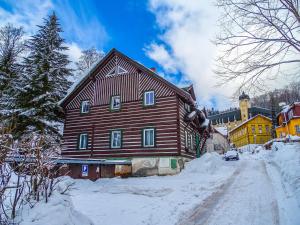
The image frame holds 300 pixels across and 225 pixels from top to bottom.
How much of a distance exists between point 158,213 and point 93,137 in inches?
579

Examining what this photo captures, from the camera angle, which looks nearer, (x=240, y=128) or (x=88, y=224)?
(x=88, y=224)

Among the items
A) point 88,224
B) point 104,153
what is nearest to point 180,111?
point 104,153

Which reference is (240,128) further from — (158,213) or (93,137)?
(158,213)

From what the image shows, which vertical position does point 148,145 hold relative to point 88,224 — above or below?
above

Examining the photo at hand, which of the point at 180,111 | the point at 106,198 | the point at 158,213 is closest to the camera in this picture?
the point at 158,213

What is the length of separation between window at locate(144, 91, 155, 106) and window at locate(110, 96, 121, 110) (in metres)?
2.63

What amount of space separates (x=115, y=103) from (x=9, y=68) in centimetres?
1254

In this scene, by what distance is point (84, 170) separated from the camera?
18500 millimetres

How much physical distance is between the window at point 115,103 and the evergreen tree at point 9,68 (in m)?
8.01

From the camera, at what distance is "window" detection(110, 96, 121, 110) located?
2139cm

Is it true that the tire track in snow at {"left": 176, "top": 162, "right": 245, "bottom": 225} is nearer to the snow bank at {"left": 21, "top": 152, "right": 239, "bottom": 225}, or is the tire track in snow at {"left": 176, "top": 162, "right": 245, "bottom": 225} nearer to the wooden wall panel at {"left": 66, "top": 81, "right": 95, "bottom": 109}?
the snow bank at {"left": 21, "top": 152, "right": 239, "bottom": 225}

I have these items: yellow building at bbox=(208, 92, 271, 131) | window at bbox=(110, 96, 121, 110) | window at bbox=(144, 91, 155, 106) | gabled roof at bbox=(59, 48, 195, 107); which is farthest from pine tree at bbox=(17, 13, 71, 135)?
yellow building at bbox=(208, 92, 271, 131)

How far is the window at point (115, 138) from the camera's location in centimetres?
2041

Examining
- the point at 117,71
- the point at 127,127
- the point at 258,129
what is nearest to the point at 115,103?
the point at 127,127
